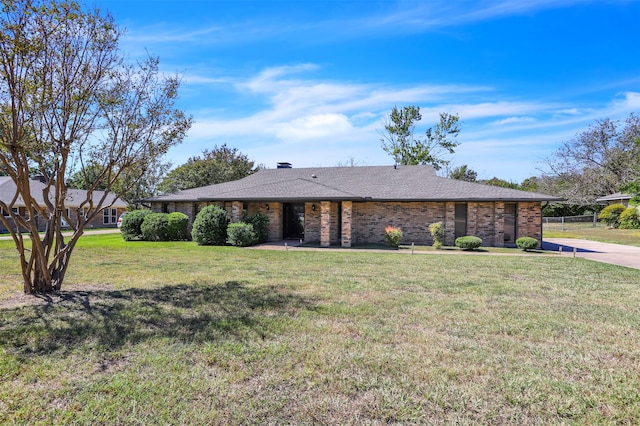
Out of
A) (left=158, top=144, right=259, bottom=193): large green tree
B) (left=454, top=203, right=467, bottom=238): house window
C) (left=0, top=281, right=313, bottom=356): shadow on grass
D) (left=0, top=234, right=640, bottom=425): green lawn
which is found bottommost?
(left=0, top=234, right=640, bottom=425): green lawn

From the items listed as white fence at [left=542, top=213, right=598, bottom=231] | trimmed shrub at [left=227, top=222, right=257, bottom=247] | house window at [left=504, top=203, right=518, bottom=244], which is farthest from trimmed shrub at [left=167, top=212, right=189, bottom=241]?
white fence at [left=542, top=213, right=598, bottom=231]

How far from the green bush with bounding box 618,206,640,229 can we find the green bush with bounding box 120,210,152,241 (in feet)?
116

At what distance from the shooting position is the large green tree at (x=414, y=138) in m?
36.2

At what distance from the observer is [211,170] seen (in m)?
33.3

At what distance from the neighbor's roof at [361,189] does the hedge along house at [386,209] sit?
0.15ft

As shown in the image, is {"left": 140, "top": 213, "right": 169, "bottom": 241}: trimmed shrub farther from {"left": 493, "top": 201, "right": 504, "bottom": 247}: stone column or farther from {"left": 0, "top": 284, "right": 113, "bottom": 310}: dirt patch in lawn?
{"left": 493, "top": 201, "right": 504, "bottom": 247}: stone column

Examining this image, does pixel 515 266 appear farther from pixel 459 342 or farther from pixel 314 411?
pixel 314 411

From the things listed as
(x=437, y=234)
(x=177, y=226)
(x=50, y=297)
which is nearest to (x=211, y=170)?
(x=177, y=226)

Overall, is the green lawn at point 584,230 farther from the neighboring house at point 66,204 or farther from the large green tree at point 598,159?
the neighboring house at point 66,204

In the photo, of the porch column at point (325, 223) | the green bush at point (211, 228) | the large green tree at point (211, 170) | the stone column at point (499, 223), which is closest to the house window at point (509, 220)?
the stone column at point (499, 223)

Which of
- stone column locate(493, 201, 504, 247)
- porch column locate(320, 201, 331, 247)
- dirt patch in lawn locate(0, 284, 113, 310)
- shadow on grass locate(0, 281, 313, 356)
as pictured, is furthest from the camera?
porch column locate(320, 201, 331, 247)

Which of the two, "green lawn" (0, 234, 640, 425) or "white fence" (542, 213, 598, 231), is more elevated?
"white fence" (542, 213, 598, 231)

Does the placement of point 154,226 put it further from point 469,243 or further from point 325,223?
point 469,243

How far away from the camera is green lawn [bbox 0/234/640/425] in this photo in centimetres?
305
